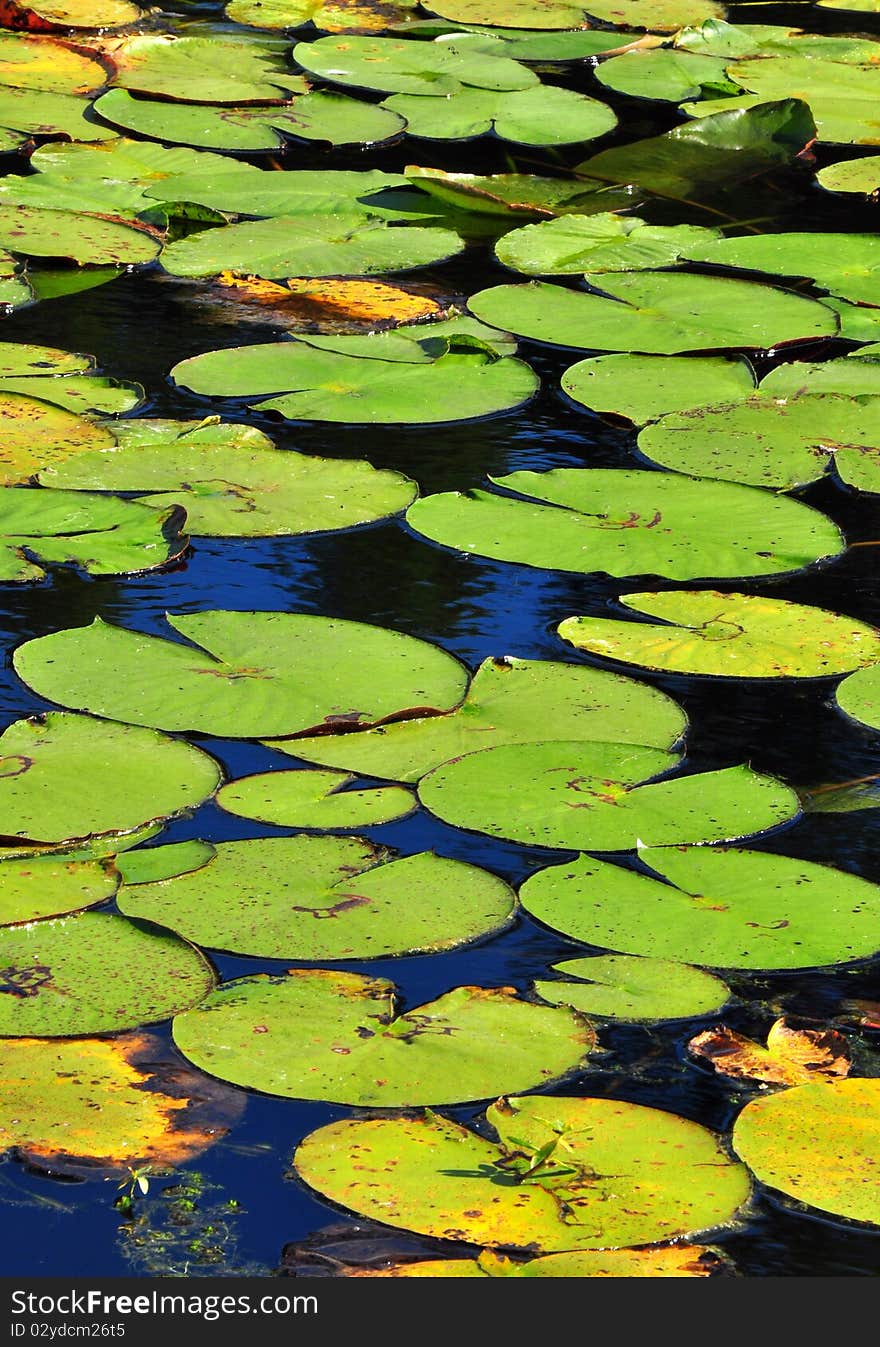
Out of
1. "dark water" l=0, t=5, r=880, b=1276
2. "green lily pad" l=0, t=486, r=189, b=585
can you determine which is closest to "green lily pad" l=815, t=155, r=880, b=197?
"dark water" l=0, t=5, r=880, b=1276

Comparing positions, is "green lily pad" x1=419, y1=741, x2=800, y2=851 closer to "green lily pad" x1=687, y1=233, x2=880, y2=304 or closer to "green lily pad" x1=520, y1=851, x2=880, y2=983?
"green lily pad" x1=520, y1=851, x2=880, y2=983

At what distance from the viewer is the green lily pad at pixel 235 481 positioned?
3.57 metres

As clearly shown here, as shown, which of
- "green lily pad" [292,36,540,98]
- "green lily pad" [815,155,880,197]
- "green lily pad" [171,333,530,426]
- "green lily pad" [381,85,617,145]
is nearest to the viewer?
"green lily pad" [171,333,530,426]

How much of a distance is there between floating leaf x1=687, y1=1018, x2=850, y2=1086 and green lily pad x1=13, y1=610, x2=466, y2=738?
2.78ft

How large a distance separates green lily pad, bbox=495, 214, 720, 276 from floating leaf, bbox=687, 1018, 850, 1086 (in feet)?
9.84

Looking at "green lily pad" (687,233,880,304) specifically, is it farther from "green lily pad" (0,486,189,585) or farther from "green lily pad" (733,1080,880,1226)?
"green lily pad" (733,1080,880,1226)

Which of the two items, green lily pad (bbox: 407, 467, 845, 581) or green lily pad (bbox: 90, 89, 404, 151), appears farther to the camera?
green lily pad (bbox: 90, 89, 404, 151)

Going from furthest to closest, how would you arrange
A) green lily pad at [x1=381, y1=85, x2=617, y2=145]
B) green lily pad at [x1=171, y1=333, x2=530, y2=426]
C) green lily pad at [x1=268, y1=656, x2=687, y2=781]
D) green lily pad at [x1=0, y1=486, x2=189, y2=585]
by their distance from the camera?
green lily pad at [x1=381, y1=85, x2=617, y2=145] < green lily pad at [x1=171, y1=333, x2=530, y2=426] < green lily pad at [x1=0, y1=486, x2=189, y2=585] < green lily pad at [x1=268, y1=656, x2=687, y2=781]

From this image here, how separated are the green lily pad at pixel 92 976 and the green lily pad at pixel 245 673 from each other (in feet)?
1.79

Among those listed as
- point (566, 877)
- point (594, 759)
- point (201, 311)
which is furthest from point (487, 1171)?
point (201, 311)

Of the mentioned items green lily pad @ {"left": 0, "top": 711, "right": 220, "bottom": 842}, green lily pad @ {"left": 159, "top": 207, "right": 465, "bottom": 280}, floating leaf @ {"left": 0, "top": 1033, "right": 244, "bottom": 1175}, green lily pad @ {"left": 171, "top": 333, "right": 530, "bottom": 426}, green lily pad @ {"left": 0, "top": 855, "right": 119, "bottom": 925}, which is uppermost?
green lily pad @ {"left": 159, "top": 207, "right": 465, "bottom": 280}

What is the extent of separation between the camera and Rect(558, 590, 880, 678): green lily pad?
3107 mm

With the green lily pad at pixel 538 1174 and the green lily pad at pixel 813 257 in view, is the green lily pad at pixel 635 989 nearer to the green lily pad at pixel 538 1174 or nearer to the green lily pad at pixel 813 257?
the green lily pad at pixel 538 1174

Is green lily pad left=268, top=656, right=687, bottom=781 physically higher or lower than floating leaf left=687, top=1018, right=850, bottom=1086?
higher
